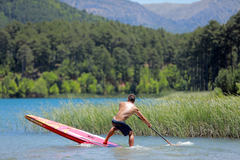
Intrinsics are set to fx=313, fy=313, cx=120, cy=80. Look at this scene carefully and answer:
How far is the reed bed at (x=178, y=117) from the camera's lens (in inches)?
525

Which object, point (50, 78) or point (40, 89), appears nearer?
point (40, 89)

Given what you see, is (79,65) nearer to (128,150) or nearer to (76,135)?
(76,135)

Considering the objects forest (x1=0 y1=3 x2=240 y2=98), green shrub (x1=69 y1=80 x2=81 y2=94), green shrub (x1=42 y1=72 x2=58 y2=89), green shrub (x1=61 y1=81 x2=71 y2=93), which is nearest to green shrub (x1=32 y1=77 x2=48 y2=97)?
forest (x1=0 y1=3 x2=240 y2=98)

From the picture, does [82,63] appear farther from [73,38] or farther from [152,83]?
[152,83]

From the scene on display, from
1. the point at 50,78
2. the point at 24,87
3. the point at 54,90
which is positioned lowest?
the point at 54,90

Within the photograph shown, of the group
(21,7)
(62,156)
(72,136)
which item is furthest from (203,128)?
(21,7)

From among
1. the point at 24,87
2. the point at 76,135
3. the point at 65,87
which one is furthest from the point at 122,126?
the point at 65,87

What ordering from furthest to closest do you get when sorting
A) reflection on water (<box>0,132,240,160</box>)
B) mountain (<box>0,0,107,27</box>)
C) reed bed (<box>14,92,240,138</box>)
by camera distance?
mountain (<box>0,0,107,27</box>)
reed bed (<box>14,92,240,138</box>)
reflection on water (<box>0,132,240,160</box>)

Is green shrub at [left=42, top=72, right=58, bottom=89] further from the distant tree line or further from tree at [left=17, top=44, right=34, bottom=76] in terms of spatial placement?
tree at [left=17, top=44, right=34, bottom=76]

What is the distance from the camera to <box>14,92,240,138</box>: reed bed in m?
13.3

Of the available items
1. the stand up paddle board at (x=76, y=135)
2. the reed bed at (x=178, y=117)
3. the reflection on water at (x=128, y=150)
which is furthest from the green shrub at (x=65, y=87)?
the stand up paddle board at (x=76, y=135)

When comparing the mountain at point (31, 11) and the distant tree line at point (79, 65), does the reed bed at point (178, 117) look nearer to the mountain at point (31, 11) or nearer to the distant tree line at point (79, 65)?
the distant tree line at point (79, 65)

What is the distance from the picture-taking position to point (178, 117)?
45.4 feet

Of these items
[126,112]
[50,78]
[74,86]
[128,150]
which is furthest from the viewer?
[74,86]
